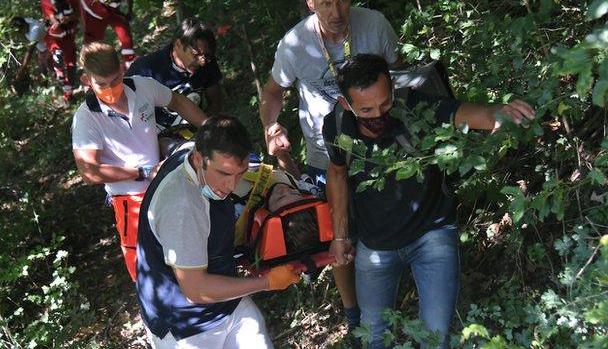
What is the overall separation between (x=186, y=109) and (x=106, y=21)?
11.2 feet

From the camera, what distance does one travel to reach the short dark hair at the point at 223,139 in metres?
2.97

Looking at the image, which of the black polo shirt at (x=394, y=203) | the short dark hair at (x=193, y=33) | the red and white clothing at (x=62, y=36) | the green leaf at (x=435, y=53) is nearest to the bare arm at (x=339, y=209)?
the black polo shirt at (x=394, y=203)

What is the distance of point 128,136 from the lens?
13.5 ft

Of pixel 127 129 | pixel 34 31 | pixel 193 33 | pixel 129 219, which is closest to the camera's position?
pixel 127 129

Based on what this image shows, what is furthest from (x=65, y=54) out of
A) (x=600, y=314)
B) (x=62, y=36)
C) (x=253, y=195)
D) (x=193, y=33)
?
(x=600, y=314)

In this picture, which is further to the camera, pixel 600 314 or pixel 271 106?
pixel 271 106

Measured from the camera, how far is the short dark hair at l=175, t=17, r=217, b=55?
15.0 feet

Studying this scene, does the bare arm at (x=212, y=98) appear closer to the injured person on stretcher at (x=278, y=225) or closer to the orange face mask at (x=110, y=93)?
the orange face mask at (x=110, y=93)

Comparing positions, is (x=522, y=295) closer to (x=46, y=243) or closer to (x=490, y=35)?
(x=490, y=35)

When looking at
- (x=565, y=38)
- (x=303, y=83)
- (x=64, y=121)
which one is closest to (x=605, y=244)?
(x=565, y=38)

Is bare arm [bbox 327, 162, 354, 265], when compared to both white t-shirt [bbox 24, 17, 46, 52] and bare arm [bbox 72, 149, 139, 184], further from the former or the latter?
white t-shirt [bbox 24, 17, 46, 52]

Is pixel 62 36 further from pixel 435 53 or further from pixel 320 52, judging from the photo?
pixel 435 53

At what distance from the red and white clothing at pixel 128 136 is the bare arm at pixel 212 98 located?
661 mm

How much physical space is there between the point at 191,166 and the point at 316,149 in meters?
0.98
